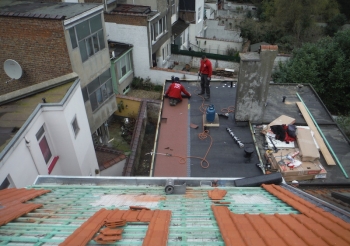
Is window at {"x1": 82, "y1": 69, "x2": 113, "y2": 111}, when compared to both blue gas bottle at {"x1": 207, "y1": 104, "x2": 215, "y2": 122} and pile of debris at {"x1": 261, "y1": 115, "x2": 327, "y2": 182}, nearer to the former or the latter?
blue gas bottle at {"x1": 207, "y1": 104, "x2": 215, "y2": 122}

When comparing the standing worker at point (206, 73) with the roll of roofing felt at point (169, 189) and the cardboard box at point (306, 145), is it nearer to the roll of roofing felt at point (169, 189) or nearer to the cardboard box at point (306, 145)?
the cardboard box at point (306, 145)

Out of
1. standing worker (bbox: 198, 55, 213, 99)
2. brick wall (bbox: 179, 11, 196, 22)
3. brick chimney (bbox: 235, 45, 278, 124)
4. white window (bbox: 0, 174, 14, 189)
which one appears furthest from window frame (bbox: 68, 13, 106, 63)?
brick wall (bbox: 179, 11, 196, 22)

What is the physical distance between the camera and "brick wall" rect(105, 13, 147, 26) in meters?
20.1

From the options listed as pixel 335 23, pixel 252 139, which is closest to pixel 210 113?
pixel 252 139

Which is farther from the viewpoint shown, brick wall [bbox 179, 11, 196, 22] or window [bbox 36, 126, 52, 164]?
brick wall [bbox 179, 11, 196, 22]

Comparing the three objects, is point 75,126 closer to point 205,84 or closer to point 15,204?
point 15,204

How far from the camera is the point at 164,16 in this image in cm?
2297

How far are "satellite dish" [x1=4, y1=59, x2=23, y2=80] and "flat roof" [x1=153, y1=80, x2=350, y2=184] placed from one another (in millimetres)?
6157

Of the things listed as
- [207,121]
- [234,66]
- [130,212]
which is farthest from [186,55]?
[130,212]

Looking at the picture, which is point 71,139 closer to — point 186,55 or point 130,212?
point 130,212

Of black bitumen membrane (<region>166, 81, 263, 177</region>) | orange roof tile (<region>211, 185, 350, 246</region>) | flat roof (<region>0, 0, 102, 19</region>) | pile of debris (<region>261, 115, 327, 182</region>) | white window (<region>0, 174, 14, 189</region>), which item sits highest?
flat roof (<region>0, 0, 102, 19</region>)

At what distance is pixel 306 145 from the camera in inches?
359

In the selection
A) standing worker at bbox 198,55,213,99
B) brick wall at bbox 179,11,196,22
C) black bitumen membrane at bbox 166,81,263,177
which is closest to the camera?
black bitumen membrane at bbox 166,81,263,177

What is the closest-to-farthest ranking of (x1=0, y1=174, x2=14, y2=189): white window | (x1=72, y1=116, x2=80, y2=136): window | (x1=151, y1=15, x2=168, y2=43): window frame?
(x1=0, y1=174, x2=14, y2=189): white window < (x1=72, y1=116, x2=80, y2=136): window < (x1=151, y1=15, x2=168, y2=43): window frame
